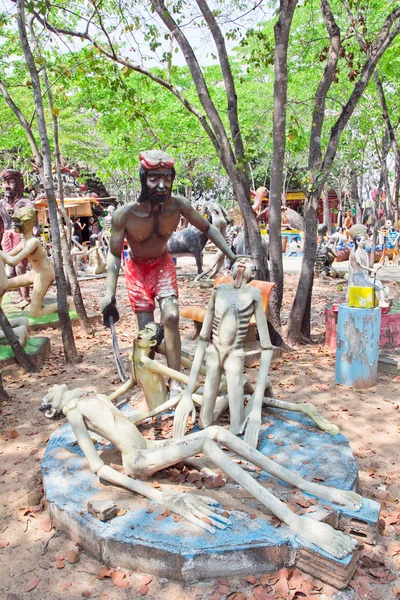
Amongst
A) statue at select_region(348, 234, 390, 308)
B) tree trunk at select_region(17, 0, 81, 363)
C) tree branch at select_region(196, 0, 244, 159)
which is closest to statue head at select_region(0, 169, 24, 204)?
tree trunk at select_region(17, 0, 81, 363)

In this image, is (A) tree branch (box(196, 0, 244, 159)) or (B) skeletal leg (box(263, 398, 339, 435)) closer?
(B) skeletal leg (box(263, 398, 339, 435))

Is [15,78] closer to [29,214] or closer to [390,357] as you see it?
[29,214]

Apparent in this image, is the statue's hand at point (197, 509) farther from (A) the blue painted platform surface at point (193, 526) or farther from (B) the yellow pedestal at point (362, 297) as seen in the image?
(B) the yellow pedestal at point (362, 297)

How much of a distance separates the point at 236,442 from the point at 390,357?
4.23 meters

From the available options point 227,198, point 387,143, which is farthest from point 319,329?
point 227,198

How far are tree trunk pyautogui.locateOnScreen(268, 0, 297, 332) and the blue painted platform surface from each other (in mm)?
3700

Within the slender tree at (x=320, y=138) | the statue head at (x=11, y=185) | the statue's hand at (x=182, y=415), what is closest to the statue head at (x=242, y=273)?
the statue's hand at (x=182, y=415)

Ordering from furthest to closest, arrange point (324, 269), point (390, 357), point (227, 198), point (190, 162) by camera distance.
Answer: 1. point (227, 198)
2. point (190, 162)
3. point (324, 269)
4. point (390, 357)

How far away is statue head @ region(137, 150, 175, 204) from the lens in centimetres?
398

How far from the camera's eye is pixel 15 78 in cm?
1399

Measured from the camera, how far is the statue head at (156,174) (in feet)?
13.1

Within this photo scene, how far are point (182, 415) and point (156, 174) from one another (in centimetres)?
191

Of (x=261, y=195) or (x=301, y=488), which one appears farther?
(x=261, y=195)

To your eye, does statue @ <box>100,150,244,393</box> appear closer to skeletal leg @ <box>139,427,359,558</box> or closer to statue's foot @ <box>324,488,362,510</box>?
skeletal leg @ <box>139,427,359,558</box>
